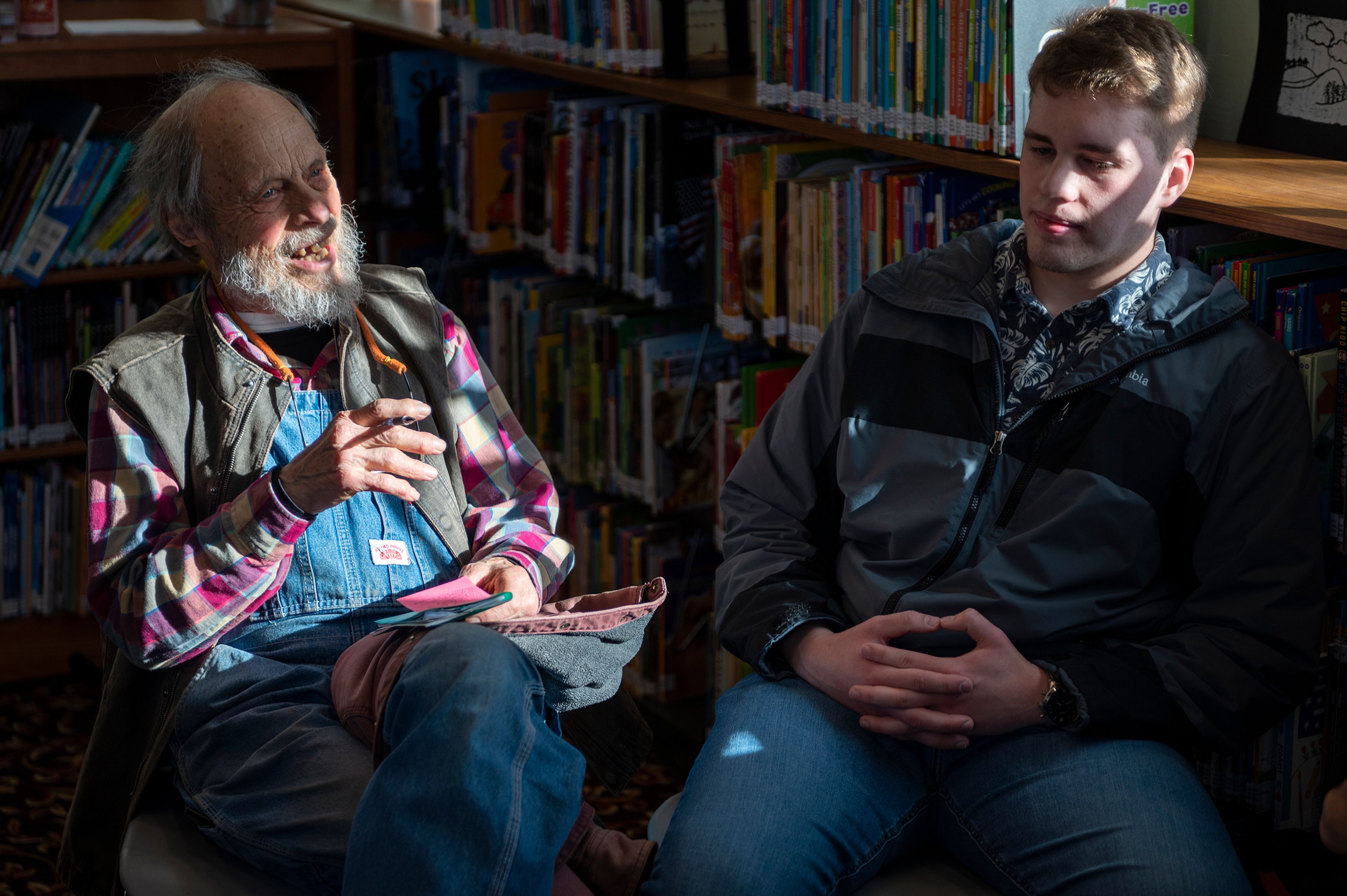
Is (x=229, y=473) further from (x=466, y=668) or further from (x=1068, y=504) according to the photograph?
(x=1068, y=504)

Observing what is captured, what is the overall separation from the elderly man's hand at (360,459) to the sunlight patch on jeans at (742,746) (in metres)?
0.50

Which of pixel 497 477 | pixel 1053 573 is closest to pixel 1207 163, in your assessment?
pixel 1053 573

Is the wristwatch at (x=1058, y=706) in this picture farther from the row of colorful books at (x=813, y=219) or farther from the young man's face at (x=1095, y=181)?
the row of colorful books at (x=813, y=219)

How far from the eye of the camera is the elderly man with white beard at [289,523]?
57.2 inches

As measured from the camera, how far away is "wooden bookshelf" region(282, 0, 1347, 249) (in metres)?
1.59

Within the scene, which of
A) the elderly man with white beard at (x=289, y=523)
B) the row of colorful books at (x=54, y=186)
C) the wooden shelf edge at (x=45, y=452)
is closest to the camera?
the elderly man with white beard at (x=289, y=523)

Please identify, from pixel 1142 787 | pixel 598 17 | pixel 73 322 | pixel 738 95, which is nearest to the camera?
pixel 1142 787

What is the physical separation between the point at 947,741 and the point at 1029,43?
0.97 m

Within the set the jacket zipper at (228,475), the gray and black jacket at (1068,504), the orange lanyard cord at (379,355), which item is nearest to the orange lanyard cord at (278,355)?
the orange lanyard cord at (379,355)

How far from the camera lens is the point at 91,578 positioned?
1.71m

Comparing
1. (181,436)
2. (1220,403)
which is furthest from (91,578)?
(1220,403)

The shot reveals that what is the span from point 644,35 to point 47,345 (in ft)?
5.12

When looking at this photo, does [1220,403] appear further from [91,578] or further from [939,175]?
[91,578]

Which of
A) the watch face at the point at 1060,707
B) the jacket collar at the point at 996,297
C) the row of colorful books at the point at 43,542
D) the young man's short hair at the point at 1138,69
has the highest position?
the young man's short hair at the point at 1138,69
